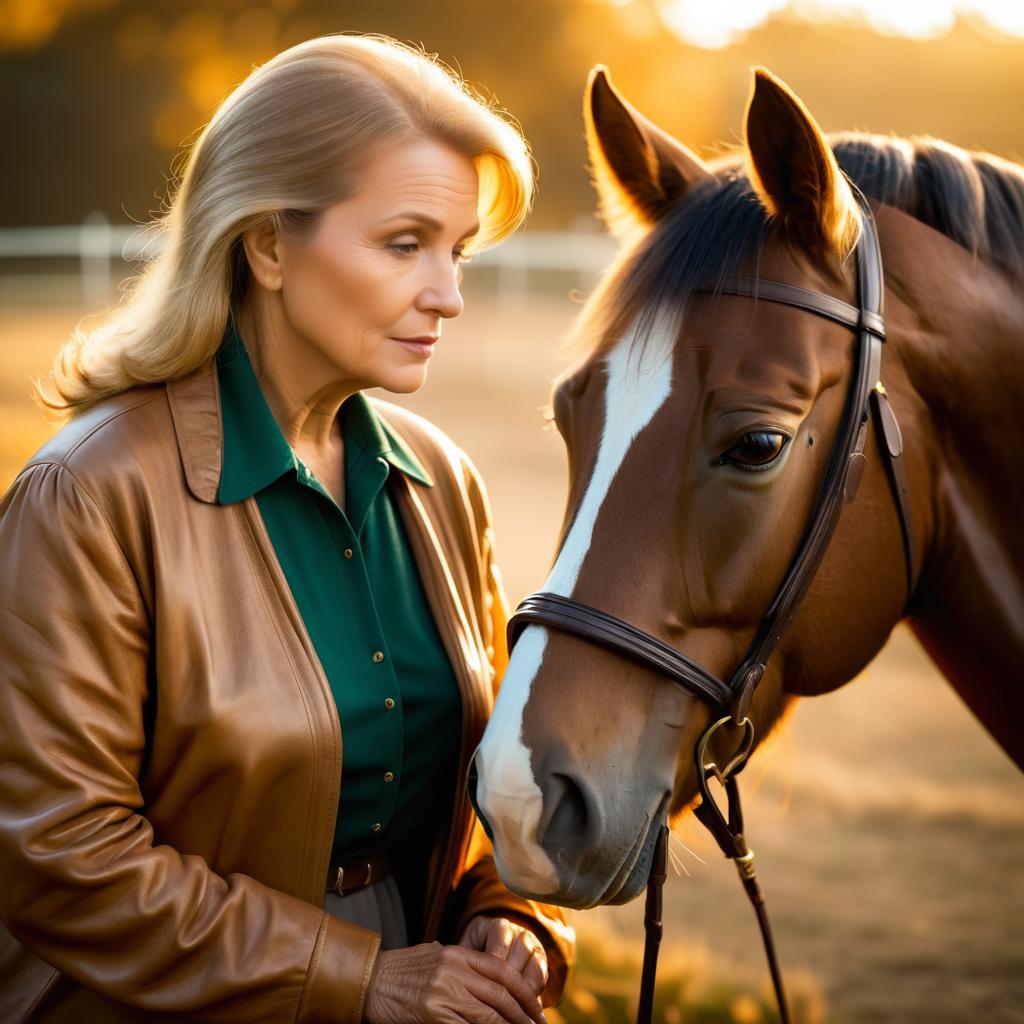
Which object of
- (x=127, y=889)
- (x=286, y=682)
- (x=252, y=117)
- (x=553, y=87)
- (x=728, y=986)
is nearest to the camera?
(x=127, y=889)

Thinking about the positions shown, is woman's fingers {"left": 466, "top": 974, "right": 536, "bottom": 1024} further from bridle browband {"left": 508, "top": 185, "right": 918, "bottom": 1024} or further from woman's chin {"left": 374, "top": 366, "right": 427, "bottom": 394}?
woman's chin {"left": 374, "top": 366, "right": 427, "bottom": 394}

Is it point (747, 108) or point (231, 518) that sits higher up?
point (747, 108)

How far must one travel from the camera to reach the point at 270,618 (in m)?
1.53

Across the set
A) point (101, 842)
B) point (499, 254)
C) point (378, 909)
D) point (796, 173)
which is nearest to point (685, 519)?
point (796, 173)

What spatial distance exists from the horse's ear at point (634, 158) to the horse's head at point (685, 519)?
0.55ft

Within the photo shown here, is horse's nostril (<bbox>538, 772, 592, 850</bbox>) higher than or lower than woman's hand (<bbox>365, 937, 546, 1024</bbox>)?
higher

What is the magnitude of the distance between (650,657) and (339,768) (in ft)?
1.60

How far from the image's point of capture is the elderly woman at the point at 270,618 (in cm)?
140

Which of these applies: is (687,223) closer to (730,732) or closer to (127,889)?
(730,732)

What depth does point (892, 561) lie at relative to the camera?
176 cm

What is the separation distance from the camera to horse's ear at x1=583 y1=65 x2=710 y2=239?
6.28ft

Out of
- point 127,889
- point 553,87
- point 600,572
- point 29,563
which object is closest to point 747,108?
point 600,572

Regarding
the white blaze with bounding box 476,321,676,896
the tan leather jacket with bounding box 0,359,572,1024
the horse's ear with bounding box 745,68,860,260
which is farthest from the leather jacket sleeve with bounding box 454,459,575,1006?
the horse's ear with bounding box 745,68,860,260

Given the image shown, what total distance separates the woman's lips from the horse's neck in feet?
2.65
